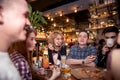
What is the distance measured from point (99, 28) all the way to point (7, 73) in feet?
23.8

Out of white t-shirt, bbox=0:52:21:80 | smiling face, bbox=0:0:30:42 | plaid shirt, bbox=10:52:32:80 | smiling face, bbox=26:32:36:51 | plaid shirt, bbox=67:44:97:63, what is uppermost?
smiling face, bbox=0:0:30:42

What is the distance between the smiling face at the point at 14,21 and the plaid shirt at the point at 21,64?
762 millimetres

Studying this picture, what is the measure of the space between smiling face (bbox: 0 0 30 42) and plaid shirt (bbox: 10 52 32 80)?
0.76 m

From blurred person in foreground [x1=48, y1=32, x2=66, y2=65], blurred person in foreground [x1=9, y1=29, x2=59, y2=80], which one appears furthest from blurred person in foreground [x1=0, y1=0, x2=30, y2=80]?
blurred person in foreground [x1=48, y1=32, x2=66, y2=65]

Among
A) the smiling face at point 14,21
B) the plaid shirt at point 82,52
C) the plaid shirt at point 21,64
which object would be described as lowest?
the plaid shirt at point 82,52

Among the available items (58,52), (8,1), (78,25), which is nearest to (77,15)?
(78,25)

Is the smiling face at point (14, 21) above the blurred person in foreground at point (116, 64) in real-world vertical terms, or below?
above

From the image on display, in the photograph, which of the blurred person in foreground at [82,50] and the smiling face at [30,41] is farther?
the blurred person in foreground at [82,50]

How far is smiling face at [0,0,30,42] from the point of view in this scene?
54 cm

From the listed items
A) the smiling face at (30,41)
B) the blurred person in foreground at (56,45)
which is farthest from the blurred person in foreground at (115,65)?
the blurred person in foreground at (56,45)

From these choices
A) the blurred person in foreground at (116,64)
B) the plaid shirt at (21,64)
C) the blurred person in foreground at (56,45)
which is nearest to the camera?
the blurred person in foreground at (116,64)

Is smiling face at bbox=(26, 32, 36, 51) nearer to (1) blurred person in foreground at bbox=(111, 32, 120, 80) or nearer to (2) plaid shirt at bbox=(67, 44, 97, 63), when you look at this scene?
(1) blurred person in foreground at bbox=(111, 32, 120, 80)

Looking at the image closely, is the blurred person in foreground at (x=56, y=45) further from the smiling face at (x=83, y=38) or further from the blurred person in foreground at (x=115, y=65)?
the blurred person in foreground at (x=115, y=65)

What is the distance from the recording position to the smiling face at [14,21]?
1.78 feet
